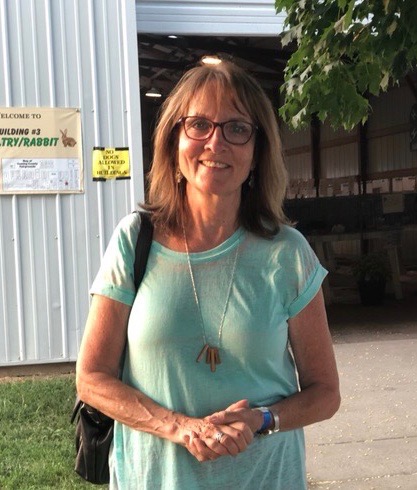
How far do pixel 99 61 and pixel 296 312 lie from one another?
16.9 ft

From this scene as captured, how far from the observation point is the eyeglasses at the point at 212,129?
1.83 m

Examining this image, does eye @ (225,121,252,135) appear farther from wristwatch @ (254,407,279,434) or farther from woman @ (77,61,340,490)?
wristwatch @ (254,407,279,434)

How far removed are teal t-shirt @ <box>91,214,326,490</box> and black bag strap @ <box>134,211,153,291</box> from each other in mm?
14

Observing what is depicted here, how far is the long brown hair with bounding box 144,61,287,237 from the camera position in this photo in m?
1.85

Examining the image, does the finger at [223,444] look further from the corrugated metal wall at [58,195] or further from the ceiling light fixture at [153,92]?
the ceiling light fixture at [153,92]

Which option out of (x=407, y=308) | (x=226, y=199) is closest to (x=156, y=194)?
(x=226, y=199)

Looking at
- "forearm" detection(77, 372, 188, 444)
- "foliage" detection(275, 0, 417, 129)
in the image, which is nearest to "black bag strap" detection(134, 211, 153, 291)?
"forearm" detection(77, 372, 188, 444)

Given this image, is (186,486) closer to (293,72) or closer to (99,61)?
(293,72)

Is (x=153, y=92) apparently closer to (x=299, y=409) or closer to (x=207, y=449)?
(x=299, y=409)

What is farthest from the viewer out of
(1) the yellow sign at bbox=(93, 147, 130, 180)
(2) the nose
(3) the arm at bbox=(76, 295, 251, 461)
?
(1) the yellow sign at bbox=(93, 147, 130, 180)

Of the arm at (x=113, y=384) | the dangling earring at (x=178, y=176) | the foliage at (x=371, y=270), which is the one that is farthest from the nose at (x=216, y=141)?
the foliage at (x=371, y=270)

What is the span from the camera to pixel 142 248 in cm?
182

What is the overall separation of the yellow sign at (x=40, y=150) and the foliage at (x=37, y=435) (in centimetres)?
170

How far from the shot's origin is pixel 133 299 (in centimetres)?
179
